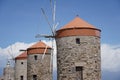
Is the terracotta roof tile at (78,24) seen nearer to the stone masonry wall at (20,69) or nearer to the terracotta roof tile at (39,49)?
the terracotta roof tile at (39,49)

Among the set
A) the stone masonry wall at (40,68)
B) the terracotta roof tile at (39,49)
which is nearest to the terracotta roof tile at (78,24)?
the stone masonry wall at (40,68)

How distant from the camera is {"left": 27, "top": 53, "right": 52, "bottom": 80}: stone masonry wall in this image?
35.9 metres

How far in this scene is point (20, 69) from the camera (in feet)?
146

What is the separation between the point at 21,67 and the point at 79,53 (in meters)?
20.0

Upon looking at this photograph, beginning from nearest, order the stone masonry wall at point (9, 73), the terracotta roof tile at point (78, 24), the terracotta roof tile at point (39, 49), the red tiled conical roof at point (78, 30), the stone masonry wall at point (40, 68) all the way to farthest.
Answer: the red tiled conical roof at point (78, 30) < the terracotta roof tile at point (78, 24) < the stone masonry wall at point (40, 68) < the terracotta roof tile at point (39, 49) < the stone masonry wall at point (9, 73)

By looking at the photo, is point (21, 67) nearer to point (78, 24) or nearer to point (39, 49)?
point (39, 49)

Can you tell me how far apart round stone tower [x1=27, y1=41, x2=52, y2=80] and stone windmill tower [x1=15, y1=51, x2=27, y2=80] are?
301 inches

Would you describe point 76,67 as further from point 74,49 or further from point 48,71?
point 48,71

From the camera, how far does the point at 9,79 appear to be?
52.2 m

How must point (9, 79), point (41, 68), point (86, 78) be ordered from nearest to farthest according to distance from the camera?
point (86, 78) → point (41, 68) → point (9, 79)

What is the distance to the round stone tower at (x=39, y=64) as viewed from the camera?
3591 cm

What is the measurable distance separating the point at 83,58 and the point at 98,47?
1.71 metres

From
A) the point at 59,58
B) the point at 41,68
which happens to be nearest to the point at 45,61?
the point at 41,68

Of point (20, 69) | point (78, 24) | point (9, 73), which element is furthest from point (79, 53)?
point (9, 73)
